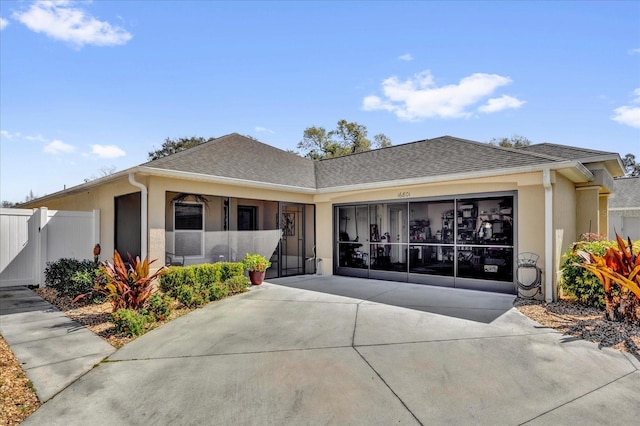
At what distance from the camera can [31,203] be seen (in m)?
16.8

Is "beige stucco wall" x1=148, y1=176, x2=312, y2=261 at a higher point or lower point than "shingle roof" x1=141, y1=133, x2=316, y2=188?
lower

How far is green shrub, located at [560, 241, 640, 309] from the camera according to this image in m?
6.21

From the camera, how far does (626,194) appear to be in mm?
19219

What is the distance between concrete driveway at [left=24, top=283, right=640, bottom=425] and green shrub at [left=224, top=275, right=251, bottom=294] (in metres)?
2.25

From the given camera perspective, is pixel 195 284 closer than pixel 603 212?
Yes

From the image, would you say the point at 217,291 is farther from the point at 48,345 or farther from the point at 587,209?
the point at 587,209

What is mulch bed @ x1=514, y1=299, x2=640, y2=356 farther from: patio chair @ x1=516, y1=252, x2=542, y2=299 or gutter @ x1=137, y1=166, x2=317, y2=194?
gutter @ x1=137, y1=166, x2=317, y2=194

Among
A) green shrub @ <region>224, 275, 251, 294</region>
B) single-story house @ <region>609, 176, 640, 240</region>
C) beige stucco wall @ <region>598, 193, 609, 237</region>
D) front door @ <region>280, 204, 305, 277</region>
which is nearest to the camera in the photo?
green shrub @ <region>224, 275, 251, 294</region>

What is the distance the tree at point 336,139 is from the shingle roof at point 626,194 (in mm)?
18253

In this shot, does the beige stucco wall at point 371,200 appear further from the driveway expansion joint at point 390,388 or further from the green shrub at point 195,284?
the driveway expansion joint at point 390,388

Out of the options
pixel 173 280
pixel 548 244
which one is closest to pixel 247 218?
pixel 173 280

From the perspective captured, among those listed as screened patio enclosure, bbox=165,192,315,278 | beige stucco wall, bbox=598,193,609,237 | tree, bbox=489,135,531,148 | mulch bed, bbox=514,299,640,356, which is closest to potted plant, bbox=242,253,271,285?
screened patio enclosure, bbox=165,192,315,278

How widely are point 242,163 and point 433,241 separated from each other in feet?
20.3

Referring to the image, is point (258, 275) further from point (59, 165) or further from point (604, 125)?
point (59, 165)
